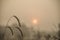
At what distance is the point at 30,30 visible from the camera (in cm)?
135

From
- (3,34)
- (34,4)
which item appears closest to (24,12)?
(34,4)

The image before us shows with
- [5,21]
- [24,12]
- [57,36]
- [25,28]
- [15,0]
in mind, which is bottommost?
[57,36]

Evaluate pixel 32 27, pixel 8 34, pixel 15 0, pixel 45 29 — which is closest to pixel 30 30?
pixel 32 27

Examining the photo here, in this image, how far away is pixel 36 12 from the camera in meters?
1.38

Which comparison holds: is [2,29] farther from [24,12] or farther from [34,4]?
[34,4]

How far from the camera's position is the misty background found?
135 centimetres

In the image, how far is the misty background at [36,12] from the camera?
4.42ft

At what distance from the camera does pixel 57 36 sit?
51.9 inches

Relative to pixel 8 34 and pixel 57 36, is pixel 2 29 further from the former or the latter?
pixel 57 36

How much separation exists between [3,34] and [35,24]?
0.46 m

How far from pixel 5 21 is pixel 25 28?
303 millimetres

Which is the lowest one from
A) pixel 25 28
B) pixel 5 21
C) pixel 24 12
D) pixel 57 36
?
pixel 57 36

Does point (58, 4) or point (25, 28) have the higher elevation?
point (58, 4)

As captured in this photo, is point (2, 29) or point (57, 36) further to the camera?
point (2, 29)
